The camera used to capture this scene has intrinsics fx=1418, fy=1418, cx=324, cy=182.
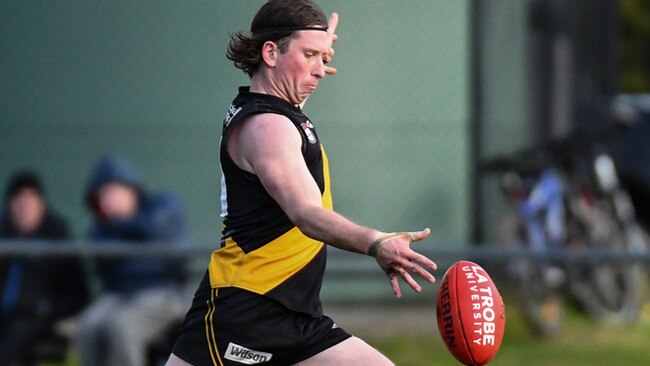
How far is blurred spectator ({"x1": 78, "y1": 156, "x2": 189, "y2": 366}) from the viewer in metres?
8.02

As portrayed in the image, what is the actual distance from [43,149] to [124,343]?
228 centimetres

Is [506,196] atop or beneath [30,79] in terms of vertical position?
beneath

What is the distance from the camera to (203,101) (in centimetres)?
985

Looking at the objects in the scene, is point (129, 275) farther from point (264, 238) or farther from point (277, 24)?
point (277, 24)

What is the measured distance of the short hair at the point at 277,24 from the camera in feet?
15.6

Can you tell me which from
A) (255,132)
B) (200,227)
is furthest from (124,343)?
(255,132)

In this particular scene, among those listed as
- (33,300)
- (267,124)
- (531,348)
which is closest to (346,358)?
(267,124)

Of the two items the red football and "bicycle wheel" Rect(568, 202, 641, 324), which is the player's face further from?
"bicycle wheel" Rect(568, 202, 641, 324)

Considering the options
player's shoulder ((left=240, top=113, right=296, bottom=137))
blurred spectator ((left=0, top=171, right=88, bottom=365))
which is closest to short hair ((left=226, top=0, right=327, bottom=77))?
player's shoulder ((left=240, top=113, right=296, bottom=137))

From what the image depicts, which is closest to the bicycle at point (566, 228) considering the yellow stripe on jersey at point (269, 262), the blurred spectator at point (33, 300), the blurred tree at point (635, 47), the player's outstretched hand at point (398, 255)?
the blurred spectator at point (33, 300)

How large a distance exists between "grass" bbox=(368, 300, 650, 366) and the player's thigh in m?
4.29

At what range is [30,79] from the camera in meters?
9.72

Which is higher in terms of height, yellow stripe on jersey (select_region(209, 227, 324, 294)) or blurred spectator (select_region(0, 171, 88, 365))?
yellow stripe on jersey (select_region(209, 227, 324, 294))

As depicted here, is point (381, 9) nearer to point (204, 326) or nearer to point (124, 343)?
point (124, 343)
